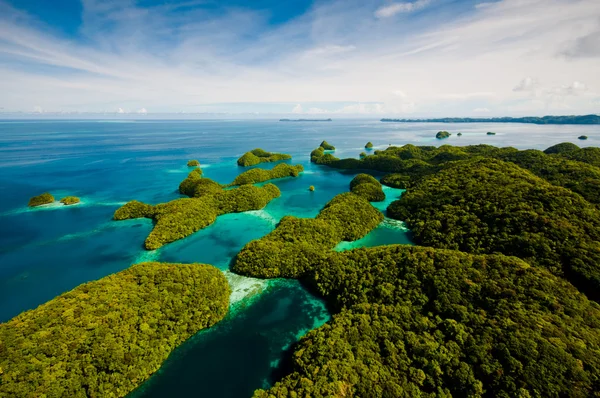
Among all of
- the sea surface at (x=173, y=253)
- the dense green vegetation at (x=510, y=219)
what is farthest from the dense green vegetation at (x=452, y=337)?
the dense green vegetation at (x=510, y=219)

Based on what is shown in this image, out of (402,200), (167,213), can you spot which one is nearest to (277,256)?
(167,213)

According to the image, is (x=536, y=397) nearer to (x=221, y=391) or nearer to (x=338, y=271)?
(x=338, y=271)

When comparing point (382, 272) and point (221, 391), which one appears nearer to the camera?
point (221, 391)

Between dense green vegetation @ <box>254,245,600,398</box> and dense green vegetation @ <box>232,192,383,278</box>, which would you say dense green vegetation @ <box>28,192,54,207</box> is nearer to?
dense green vegetation @ <box>232,192,383,278</box>

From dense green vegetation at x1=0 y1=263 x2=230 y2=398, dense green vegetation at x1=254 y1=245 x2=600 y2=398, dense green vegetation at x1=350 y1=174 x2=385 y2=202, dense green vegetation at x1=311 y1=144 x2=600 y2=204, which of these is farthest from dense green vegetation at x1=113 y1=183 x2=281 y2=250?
dense green vegetation at x1=311 y1=144 x2=600 y2=204

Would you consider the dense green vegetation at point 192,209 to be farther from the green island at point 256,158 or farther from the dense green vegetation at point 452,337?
the green island at point 256,158
